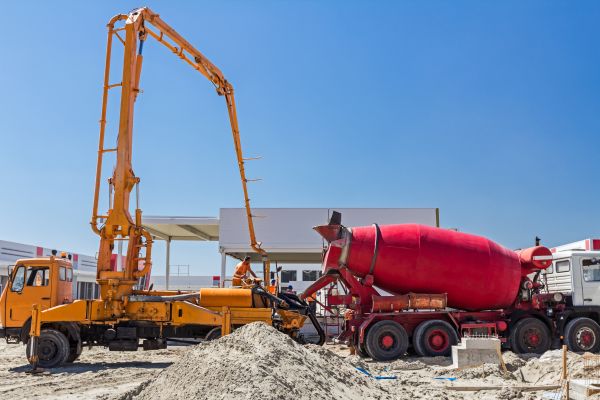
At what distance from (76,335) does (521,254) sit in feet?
41.2

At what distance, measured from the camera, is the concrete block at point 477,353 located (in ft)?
45.2

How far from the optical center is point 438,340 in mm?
16172

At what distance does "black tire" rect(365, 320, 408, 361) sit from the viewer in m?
15.9

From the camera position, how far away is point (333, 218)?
1678 cm

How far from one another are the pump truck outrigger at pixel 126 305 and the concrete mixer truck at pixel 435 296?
182cm

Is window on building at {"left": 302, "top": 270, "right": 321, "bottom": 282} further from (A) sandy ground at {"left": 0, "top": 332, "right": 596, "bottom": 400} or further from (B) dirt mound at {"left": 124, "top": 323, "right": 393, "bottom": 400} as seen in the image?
(B) dirt mound at {"left": 124, "top": 323, "right": 393, "bottom": 400}

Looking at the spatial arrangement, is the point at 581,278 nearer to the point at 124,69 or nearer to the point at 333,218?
the point at 333,218

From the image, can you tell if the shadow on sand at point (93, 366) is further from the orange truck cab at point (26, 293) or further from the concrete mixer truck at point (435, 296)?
the concrete mixer truck at point (435, 296)

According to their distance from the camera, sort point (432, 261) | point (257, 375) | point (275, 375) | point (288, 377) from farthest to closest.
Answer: point (432, 261) < point (288, 377) < point (275, 375) < point (257, 375)

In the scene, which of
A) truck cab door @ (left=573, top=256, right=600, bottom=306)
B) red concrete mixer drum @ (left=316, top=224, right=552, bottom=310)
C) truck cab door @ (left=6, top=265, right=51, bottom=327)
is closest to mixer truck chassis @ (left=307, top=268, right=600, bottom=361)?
truck cab door @ (left=573, top=256, right=600, bottom=306)

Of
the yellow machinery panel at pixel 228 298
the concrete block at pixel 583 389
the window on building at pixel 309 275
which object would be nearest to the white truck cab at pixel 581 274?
the concrete block at pixel 583 389

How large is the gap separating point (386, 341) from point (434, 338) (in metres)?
1.33

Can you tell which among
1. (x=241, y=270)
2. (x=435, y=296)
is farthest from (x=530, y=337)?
(x=241, y=270)

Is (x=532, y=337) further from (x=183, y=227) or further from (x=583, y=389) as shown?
(x=183, y=227)
